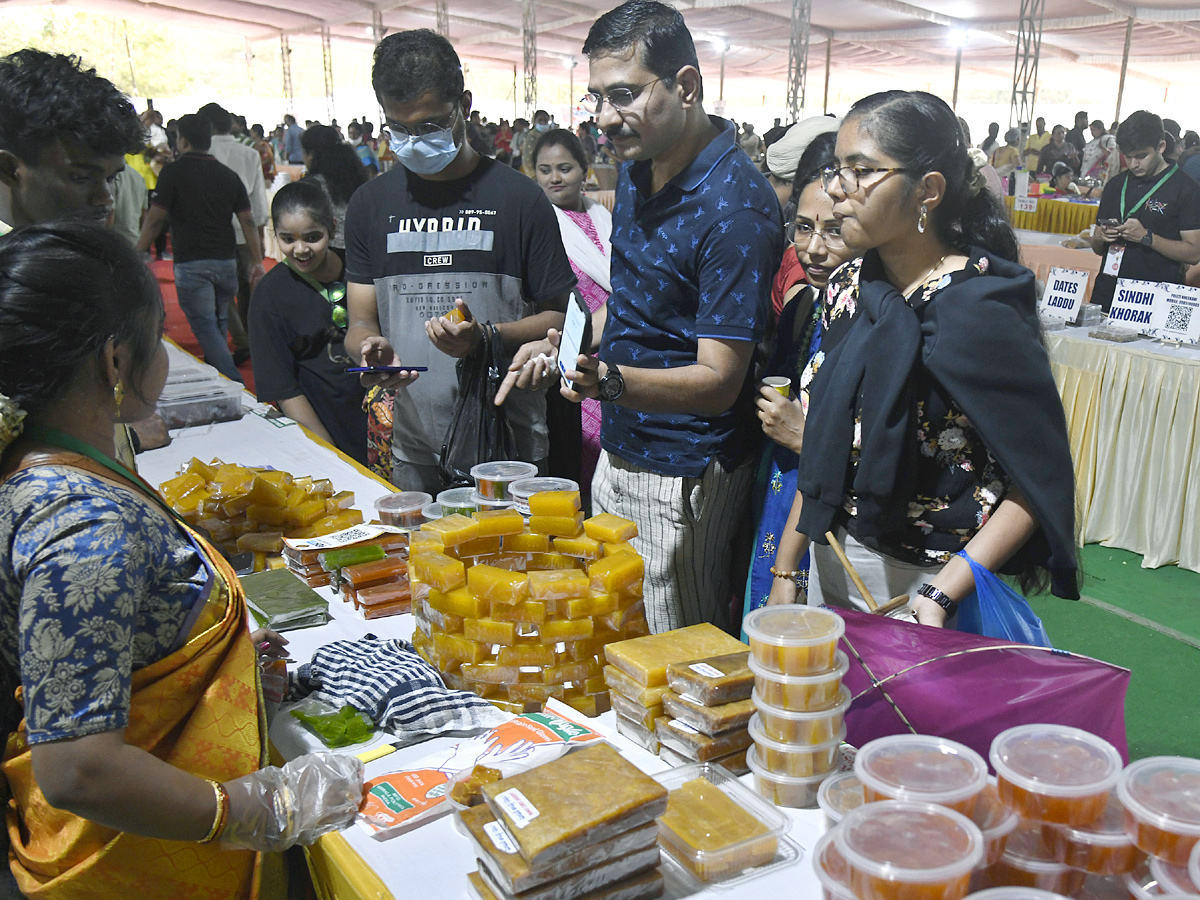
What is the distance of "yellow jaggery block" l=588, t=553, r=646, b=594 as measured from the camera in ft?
4.99

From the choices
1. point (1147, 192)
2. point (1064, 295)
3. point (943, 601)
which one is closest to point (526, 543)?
point (943, 601)

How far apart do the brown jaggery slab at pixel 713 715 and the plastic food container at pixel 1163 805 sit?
0.51 meters

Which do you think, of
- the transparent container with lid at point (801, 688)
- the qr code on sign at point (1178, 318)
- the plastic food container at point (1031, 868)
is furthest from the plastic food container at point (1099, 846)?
the qr code on sign at point (1178, 318)

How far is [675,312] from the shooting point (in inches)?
84.5

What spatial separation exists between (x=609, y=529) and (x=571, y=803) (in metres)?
0.61

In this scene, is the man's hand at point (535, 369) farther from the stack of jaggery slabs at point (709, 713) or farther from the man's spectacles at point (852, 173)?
the stack of jaggery slabs at point (709, 713)

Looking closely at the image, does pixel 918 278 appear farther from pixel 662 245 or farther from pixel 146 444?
pixel 146 444

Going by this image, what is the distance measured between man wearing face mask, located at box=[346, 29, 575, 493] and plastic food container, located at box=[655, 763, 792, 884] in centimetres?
154

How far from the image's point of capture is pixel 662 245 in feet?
6.93

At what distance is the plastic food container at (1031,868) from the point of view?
2.98 ft

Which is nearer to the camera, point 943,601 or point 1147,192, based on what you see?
point 943,601

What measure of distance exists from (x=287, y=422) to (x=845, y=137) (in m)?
2.46

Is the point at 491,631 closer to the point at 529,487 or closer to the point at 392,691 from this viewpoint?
the point at 392,691

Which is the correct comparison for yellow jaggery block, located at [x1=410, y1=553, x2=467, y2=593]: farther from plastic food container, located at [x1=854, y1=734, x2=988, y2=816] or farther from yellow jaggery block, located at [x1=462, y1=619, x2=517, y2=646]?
plastic food container, located at [x1=854, y1=734, x2=988, y2=816]
